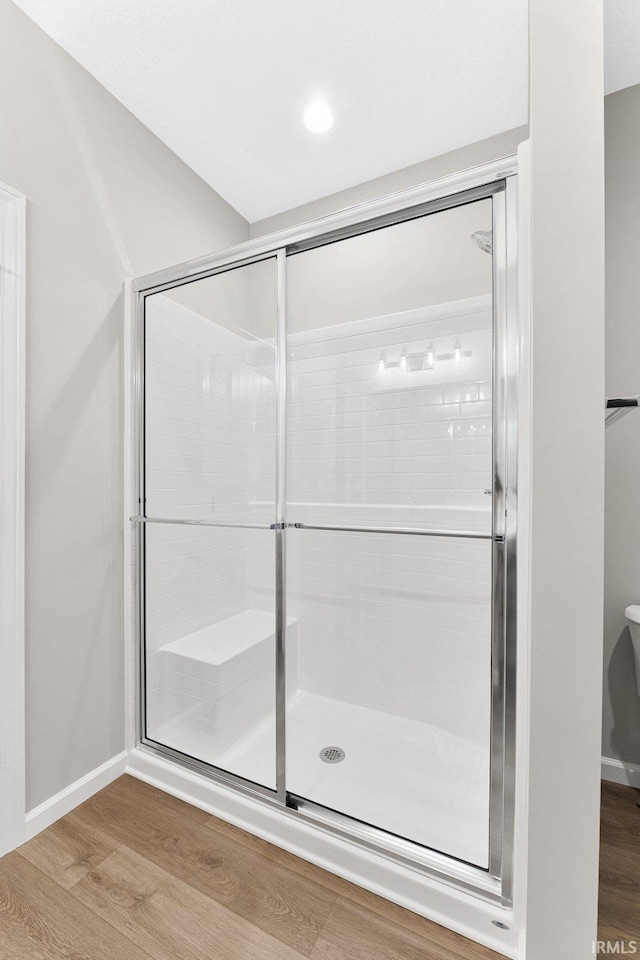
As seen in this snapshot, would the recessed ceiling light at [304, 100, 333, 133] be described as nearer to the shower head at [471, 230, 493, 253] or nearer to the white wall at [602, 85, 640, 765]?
the shower head at [471, 230, 493, 253]

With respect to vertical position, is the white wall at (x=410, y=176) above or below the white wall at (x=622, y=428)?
above

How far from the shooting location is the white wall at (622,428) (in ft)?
5.73

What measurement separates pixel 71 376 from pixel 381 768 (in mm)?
1860

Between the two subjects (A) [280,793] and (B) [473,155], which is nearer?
A: (A) [280,793]

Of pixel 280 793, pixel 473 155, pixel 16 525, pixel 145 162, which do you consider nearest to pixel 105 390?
pixel 16 525

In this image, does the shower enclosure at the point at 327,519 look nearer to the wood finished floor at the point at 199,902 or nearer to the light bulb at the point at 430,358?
the light bulb at the point at 430,358

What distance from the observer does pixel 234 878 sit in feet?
4.24

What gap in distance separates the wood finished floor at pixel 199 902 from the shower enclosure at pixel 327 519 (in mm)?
158

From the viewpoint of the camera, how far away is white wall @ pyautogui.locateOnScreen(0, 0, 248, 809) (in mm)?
1486

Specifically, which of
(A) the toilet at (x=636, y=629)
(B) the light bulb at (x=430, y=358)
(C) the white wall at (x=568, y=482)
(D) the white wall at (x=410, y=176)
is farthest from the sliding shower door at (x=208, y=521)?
(A) the toilet at (x=636, y=629)

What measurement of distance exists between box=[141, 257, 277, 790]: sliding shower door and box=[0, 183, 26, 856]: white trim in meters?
0.47

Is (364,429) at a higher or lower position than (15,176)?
lower

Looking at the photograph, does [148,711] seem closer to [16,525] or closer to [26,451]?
[16,525]

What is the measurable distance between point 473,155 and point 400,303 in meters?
0.80
